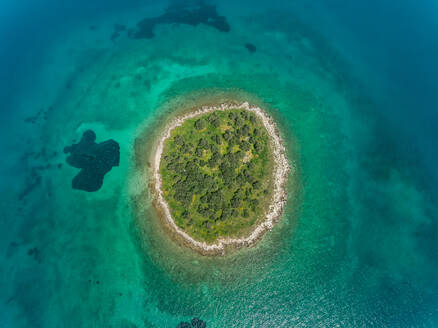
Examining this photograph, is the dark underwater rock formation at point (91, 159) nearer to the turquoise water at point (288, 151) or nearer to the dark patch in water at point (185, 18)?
the turquoise water at point (288, 151)

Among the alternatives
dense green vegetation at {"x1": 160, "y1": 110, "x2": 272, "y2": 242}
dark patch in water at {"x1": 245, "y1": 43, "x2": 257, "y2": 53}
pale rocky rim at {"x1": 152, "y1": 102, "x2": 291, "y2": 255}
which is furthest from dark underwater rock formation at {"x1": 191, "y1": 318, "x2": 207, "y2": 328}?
dark patch in water at {"x1": 245, "y1": 43, "x2": 257, "y2": 53}

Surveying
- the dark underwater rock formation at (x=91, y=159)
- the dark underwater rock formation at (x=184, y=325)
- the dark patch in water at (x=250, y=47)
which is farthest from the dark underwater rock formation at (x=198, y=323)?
the dark patch in water at (x=250, y=47)

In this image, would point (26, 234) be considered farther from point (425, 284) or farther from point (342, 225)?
point (425, 284)

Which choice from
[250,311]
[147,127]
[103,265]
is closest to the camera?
[250,311]

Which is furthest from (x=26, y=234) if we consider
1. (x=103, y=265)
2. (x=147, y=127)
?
(x=147, y=127)

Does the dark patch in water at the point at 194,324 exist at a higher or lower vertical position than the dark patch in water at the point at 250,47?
lower

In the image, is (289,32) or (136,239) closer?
(136,239)

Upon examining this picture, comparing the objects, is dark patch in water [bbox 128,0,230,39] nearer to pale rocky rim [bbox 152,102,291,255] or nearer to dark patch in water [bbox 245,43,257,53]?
dark patch in water [bbox 245,43,257,53]
